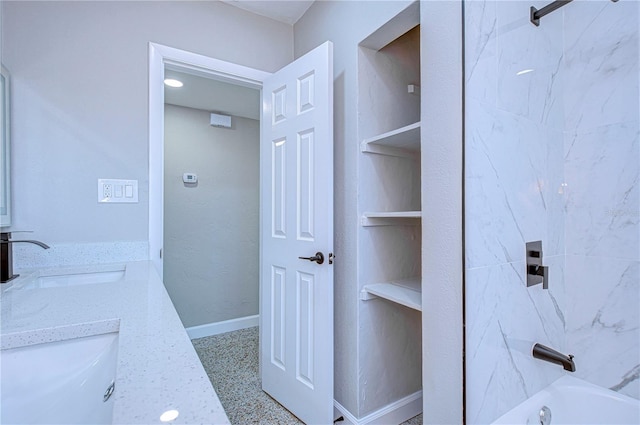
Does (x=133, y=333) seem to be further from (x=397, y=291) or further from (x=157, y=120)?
(x=157, y=120)

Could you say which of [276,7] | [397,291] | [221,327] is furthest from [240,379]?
[276,7]

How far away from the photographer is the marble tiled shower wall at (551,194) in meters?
0.96

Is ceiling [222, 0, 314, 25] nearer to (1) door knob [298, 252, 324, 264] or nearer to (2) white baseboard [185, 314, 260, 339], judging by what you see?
(1) door knob [298, 252, 324, 264]

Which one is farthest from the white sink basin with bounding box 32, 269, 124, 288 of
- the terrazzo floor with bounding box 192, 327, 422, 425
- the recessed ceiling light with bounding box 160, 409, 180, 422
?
the recessed ceiling light with bounding box 160, 409, 180, 422

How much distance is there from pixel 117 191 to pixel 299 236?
40.3 inches

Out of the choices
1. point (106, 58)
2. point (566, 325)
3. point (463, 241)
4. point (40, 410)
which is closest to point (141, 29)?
point (106, 58)

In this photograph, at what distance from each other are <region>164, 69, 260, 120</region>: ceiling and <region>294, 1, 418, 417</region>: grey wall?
0.97 m

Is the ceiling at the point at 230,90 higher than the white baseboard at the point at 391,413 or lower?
higher

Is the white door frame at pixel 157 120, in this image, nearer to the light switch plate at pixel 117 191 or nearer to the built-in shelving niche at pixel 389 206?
the light switch plate at pixel 117 191

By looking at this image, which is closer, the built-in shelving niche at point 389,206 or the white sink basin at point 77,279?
the white sink basin at point 77,279

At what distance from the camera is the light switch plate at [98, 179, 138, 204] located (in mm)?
1616

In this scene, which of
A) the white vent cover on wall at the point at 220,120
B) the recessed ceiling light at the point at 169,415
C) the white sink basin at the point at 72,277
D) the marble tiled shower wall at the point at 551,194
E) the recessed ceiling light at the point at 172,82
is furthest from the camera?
the white vent cover on wall at the point at 220,120

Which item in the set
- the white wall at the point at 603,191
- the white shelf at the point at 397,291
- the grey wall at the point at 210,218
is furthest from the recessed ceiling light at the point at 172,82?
the white wall at the point at 603,191

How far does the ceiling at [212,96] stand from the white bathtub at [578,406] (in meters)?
2.50
